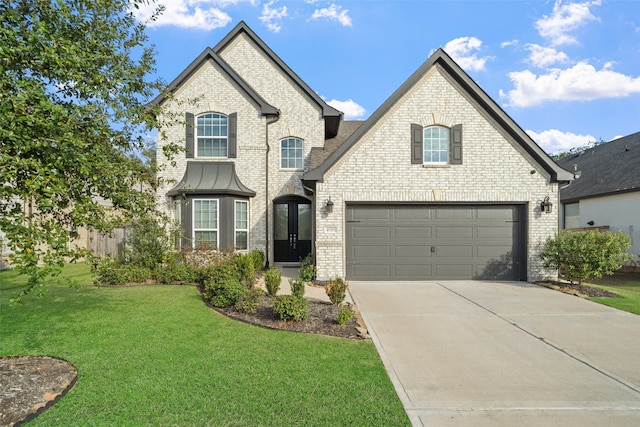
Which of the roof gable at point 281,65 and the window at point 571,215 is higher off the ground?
the roof gable at point 281,65

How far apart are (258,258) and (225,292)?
17.3 ft

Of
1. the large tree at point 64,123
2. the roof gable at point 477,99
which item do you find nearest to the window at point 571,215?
the roof gable at point 477,99

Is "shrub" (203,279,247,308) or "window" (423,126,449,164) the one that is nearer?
"shrub" (203,279,247,308)

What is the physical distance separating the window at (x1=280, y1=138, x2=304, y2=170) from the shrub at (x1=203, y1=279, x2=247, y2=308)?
8046 millimetres

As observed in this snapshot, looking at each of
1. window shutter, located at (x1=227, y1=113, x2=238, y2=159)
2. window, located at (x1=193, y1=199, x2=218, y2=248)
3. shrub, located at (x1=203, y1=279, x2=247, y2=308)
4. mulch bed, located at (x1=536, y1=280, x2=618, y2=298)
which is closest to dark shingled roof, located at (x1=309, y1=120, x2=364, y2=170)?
window shutter, located at (x1=227, y1=113, x2=238, y2=159)

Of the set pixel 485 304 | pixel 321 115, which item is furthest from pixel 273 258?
pixel 485 304

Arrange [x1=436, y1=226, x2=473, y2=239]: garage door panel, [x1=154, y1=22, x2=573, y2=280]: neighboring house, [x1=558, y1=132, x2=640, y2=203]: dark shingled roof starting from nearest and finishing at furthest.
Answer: [x1=154, y1=22, x2=573, y2=280]: neighboring house, [x1=436, y1=226, x2=473, y2=239]: garage door panel, [x1=558, y1=132, x2=640, y2=203]: dark shingled roof

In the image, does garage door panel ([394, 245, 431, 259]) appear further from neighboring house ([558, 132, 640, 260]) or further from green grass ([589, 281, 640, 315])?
neighboring house ([558, 132, 640, 260])

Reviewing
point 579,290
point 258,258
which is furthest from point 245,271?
point 579,290

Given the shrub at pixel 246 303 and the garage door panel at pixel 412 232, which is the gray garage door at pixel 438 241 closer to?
the garage door panel at pixel 412 232

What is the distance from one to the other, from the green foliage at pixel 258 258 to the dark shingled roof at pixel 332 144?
3.72 metres

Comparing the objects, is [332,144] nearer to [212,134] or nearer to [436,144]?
[212,134]

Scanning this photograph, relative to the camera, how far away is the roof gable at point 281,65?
15.1m

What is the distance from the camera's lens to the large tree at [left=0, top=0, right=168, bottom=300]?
3.34 m
